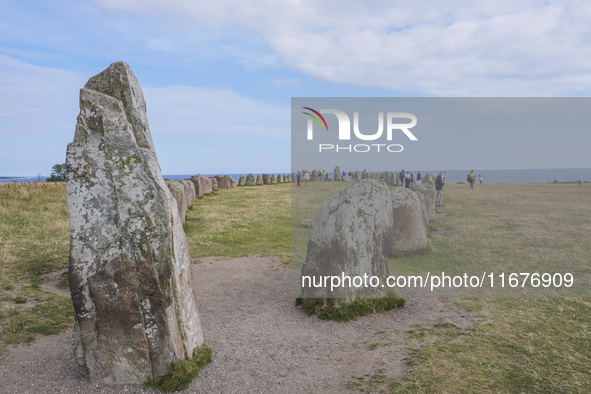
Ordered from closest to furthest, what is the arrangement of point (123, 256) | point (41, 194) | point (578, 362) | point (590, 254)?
point (123, 256) → point (578, 362) → point (590, 254) → point (41, 194)

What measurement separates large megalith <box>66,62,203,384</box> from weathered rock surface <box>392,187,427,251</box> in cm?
1002

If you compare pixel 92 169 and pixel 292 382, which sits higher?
pixel 92 169

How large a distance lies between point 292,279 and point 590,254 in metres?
9.66

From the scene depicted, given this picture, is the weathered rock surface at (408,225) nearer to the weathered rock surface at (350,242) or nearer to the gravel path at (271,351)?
the gravel path at (271,351)

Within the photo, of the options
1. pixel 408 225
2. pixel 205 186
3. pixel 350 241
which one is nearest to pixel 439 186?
pixel 408 225

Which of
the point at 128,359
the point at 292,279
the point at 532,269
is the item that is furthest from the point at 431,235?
the point at 128,359

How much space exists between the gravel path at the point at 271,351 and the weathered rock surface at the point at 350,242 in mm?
561

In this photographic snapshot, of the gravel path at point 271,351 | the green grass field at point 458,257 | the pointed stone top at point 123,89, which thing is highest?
the pointed stone top at point 123,89

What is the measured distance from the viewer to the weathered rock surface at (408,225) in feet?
49.0

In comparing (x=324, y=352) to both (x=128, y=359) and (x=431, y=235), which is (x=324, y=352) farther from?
(x=431, y=235)

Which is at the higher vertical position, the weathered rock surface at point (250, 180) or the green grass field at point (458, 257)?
the weathered rock surface at point (250, 180)

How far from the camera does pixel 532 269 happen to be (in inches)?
514

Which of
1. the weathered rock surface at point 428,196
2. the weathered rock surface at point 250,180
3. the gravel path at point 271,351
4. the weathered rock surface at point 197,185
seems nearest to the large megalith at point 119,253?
the gravel path at point 271,351

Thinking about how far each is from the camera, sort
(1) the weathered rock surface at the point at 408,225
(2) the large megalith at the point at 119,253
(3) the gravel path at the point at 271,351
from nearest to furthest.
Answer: (2) the large megalith at the point at 119,253, (3) the gravel path at the point at 271,351, (1) the weathered rock surface at the point at 408,225
